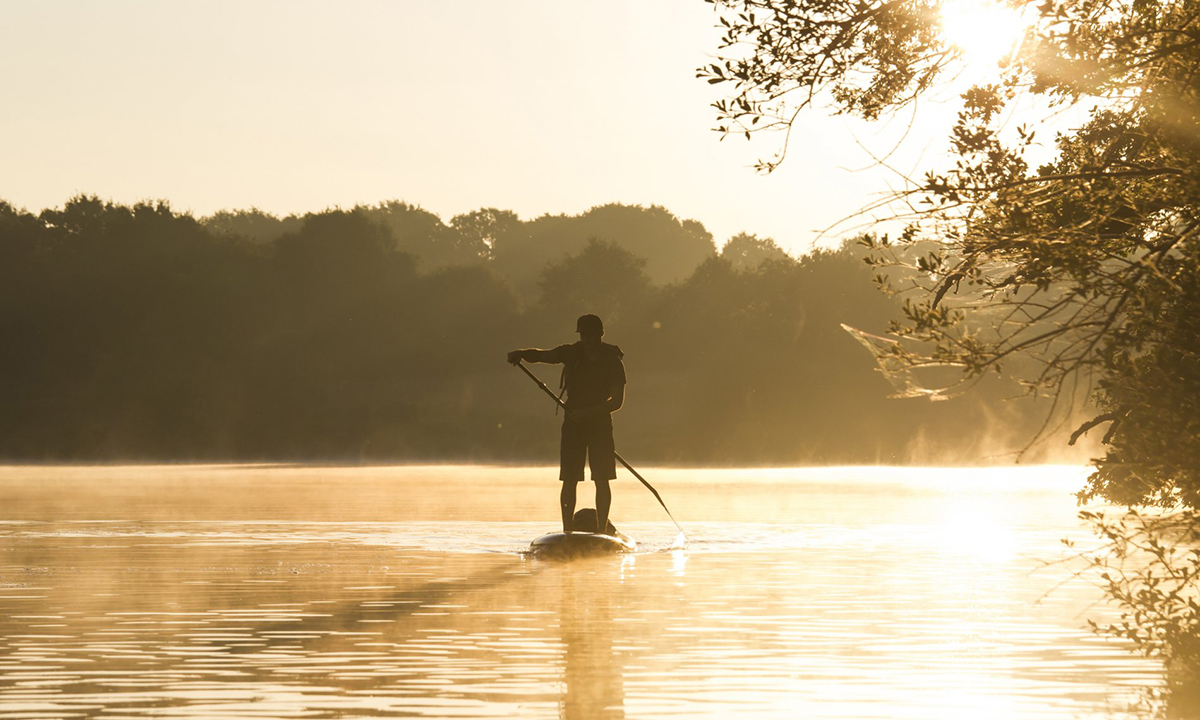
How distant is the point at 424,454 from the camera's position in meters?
76.1

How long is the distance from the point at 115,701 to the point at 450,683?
1.87 metres

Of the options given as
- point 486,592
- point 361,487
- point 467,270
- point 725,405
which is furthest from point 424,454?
point 486,592

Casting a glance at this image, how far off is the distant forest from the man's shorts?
168 ft

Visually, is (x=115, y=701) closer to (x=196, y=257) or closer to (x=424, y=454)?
(x=424, y=454)

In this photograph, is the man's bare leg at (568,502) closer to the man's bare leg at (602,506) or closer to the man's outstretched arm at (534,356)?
the man's bare leg at (602,506)

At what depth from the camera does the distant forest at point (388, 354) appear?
2987 inches

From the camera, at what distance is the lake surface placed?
31.8 feet

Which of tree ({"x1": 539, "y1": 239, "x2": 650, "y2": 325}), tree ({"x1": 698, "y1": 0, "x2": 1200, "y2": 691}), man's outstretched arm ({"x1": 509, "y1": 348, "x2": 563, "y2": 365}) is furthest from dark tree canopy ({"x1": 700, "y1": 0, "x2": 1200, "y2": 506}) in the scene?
tree ({"x1": 539, "y1": 239, "x2": 650, "y2": 325})

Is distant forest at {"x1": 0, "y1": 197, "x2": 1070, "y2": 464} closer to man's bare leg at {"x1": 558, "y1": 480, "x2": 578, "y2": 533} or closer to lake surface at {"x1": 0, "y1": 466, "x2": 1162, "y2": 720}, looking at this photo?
lake surface at {"x1": 0, "y1": 466, "x2": 1162, "y2": 720}

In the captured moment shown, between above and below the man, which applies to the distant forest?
above

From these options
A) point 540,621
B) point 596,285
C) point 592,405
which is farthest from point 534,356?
point 596,285

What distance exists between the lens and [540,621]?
13562mm

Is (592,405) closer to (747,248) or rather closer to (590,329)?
(590,329)

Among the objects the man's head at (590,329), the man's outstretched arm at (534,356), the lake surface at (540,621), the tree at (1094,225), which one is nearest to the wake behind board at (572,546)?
the lake surface at (540,621)
